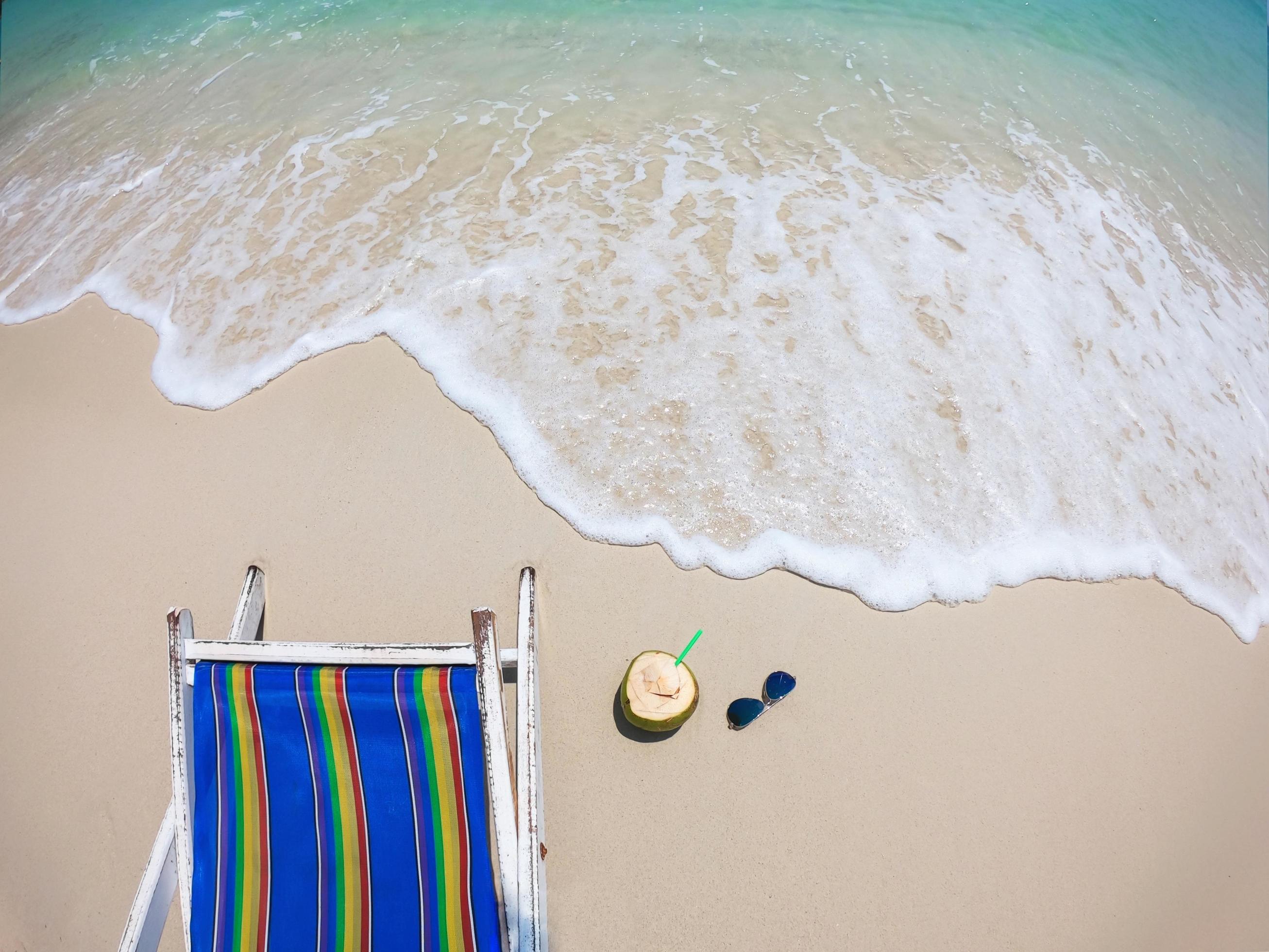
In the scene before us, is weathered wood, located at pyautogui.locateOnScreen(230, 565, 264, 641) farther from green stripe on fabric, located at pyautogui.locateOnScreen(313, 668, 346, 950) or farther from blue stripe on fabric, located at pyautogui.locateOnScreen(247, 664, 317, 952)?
green stripe on fabric, located at pyautogui.locateOnScreen(313, 668, 346, 950)

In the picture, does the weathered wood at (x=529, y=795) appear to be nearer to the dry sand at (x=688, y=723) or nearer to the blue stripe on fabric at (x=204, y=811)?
the dry sand at (x=688, y=723)

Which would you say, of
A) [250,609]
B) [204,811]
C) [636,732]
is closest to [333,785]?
[204,811]

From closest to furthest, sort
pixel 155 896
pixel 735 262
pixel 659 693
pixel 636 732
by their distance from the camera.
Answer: pixel 155 896 < pixel 659 693 < pixel 636 732 < pixel 735 262

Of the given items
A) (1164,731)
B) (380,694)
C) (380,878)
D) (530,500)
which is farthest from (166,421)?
(1164,731)

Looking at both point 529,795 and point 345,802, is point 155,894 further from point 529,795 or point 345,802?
point 529,795

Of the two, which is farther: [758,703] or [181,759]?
[758,703]

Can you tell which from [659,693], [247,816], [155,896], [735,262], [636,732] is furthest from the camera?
[735,262]

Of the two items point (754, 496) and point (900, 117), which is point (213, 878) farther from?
point (900, 117)

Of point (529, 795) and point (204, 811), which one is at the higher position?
point (529, 795)
